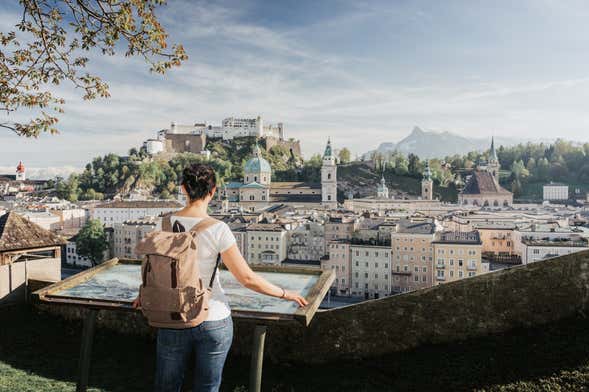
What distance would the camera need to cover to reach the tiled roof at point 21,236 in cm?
761

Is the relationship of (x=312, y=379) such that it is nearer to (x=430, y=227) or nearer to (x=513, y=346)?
(x=513, y=346)

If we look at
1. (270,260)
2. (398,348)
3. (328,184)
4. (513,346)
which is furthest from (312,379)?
(328,184)

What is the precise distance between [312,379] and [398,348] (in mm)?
917

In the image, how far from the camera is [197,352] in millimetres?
2412

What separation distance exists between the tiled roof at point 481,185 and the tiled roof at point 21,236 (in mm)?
70308

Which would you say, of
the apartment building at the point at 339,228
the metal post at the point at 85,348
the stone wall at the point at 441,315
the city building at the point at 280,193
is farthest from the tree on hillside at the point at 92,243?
the metal post at the point at 85,348

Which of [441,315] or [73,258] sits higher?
[441,315]

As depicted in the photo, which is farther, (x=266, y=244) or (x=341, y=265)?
(x=266, y=244)

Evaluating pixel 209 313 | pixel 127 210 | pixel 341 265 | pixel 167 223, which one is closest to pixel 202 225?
pixel 167 223

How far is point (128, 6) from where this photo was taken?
14.4 ft

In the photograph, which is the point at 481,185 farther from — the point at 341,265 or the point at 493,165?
the point at 341,265

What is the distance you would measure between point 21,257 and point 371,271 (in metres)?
26.3

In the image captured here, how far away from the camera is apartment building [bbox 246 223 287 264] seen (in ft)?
118

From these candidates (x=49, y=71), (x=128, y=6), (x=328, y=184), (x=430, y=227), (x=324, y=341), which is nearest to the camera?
(x=128, y=6)
